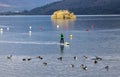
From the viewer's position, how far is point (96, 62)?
52.6 meters

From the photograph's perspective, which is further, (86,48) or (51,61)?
(86,48)

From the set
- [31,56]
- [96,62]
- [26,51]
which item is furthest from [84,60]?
[26,51]

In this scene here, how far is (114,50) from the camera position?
215 feet

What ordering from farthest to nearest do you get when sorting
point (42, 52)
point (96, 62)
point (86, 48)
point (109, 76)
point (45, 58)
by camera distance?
point (86, 48), point (42, 52), point (45, 58), point (96, 62), point (109, 76)

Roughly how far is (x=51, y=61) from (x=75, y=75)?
978cm

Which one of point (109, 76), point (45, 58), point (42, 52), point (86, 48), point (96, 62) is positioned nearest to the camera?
point (109, 76)

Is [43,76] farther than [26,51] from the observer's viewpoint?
No

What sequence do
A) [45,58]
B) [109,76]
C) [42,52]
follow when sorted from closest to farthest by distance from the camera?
[109,76] < [45,58] < [42,52]

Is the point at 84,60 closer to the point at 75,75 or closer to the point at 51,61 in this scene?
the point at 51,61

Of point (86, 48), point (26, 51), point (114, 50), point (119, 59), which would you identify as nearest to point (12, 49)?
point (26, 51)

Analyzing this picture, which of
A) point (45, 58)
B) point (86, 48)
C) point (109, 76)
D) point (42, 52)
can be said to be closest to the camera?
point (109, 76)

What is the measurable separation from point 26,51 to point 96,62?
56.4 ft

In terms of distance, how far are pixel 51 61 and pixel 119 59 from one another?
25.6ft

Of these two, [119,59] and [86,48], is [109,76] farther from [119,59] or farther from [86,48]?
[86,48]
